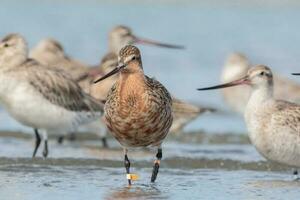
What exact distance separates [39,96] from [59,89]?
404mm

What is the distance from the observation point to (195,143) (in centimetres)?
1370

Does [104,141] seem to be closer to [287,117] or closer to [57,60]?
[57,60]

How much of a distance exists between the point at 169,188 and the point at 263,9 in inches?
815

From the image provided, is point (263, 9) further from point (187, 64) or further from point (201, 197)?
point (201, 197)

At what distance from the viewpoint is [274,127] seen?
1040 cm

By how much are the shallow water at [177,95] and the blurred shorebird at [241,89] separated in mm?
298

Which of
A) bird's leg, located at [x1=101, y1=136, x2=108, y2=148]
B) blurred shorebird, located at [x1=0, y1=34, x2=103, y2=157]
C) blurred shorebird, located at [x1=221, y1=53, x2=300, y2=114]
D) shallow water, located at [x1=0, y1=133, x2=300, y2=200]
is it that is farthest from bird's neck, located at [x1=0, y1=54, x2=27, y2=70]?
blurred shorebird, located at [x1=221, y1=53, x2=300, y2=114]

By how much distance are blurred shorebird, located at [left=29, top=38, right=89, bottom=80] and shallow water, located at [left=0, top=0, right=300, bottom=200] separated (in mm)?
1263

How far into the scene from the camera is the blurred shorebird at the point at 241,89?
1656 cm

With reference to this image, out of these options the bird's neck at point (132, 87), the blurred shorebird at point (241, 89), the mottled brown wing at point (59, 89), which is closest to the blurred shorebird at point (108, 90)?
the mottled brown wing at point (59, 89)

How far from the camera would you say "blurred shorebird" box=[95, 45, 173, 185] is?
9.32 metres

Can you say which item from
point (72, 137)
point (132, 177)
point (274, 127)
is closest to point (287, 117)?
point (274, 127)

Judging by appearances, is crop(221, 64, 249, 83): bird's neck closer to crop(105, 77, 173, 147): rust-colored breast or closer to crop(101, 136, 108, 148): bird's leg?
crop(101, 136, 108, 148): bird's leg

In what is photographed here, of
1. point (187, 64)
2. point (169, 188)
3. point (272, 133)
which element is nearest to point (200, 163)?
point (272, 133)
